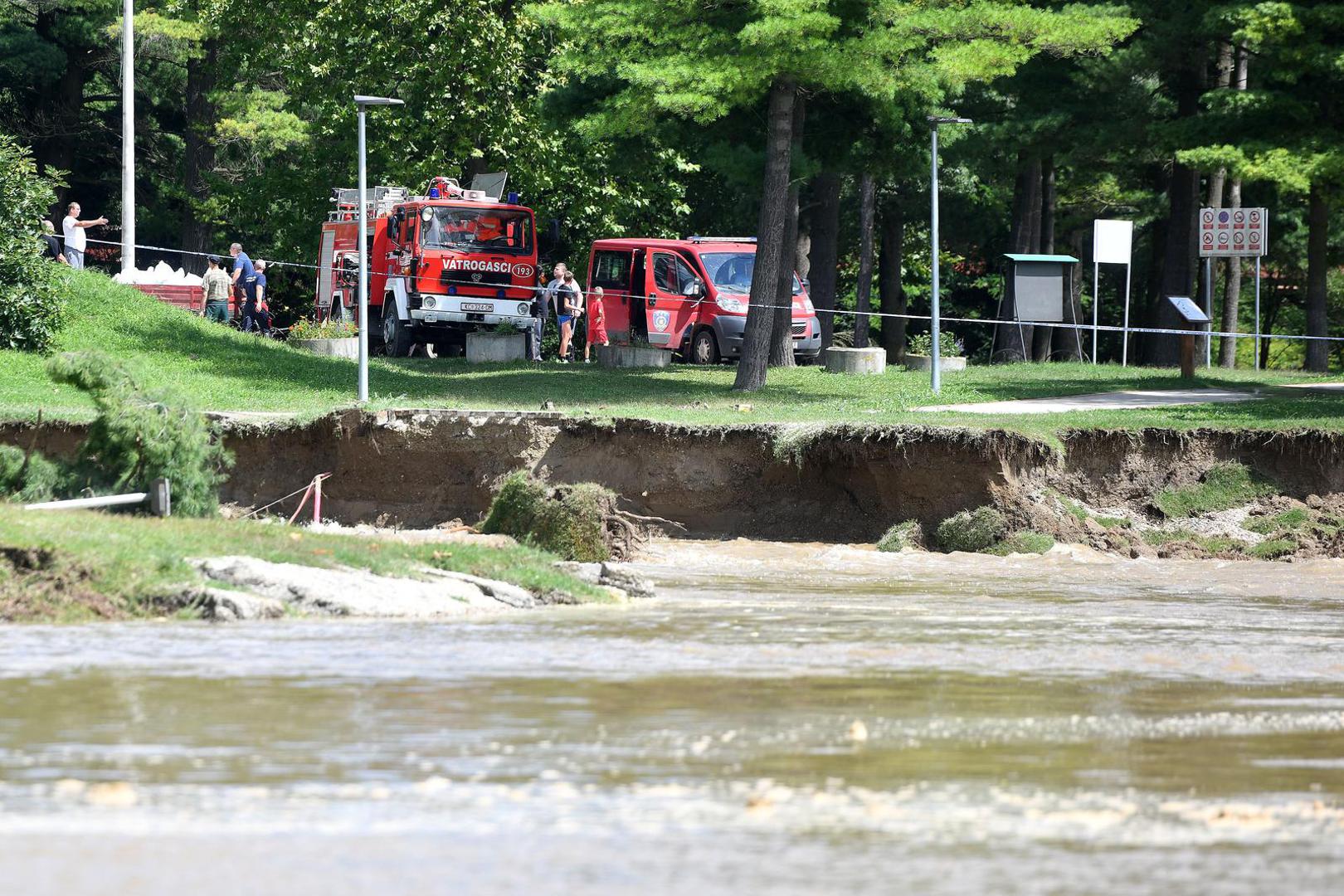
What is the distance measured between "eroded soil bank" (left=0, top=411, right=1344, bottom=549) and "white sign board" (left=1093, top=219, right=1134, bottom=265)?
37.5ft

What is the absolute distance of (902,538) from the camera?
20.5 metres

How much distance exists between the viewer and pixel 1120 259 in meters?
32.8

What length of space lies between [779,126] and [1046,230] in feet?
56.0

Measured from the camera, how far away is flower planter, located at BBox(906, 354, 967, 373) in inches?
1259

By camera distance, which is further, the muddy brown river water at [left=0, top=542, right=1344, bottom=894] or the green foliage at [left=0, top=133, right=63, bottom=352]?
the green foliage at [left=0, top=133, right=63, bottom=352]

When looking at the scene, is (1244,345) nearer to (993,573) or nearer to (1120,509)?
(1120,509)

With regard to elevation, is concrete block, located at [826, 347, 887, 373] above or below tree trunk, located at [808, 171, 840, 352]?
below

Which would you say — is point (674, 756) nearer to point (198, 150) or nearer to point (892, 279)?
point (892, 279)

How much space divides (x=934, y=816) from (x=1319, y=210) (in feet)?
90.2

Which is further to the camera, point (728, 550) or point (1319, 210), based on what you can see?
point (1319, 210)

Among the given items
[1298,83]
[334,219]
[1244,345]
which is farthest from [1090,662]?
[1244,345]

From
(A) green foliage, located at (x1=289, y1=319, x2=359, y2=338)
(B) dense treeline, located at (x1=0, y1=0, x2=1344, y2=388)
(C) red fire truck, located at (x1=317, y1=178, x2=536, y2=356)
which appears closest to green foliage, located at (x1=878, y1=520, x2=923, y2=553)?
(B) dense treeline, located at (x1=0, y1=0, x2=1344, y2=388)

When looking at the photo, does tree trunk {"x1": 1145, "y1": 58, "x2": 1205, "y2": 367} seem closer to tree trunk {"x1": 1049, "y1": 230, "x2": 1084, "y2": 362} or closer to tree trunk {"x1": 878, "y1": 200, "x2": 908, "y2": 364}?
tree trunk {"x1": 1049, "y1": 230, "x2": 1084, "y2": 362}

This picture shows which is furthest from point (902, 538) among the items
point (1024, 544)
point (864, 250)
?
point (864, 250)
